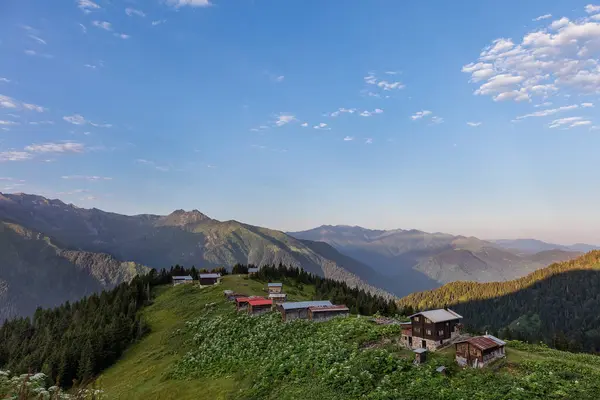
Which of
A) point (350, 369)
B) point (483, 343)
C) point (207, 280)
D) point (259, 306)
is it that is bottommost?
point (350, 369)

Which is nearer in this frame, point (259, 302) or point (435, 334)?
point (435, 334)

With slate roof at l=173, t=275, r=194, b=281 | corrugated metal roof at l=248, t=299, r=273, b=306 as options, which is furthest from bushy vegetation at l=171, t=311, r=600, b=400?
slate roof at l=173, t=275, r=194, b=281

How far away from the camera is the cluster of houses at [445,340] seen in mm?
42469

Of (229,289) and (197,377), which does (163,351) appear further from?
(229,289)

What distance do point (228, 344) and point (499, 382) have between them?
142ft

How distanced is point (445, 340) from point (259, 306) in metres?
41.2

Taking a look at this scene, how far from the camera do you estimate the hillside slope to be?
37719 mm

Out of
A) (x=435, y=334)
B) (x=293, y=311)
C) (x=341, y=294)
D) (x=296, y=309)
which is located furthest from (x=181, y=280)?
(x=435, y=334)

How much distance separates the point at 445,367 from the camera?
42562 mm

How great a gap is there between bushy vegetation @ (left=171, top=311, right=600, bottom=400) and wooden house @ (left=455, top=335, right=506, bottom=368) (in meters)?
1.25

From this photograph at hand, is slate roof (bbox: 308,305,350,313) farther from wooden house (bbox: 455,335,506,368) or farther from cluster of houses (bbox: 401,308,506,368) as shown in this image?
wooden house (bbox: 455,335,506,368)

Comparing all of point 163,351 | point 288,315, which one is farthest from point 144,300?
point 288,315

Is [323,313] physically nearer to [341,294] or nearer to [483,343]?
[483,343]

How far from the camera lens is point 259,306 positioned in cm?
8250
